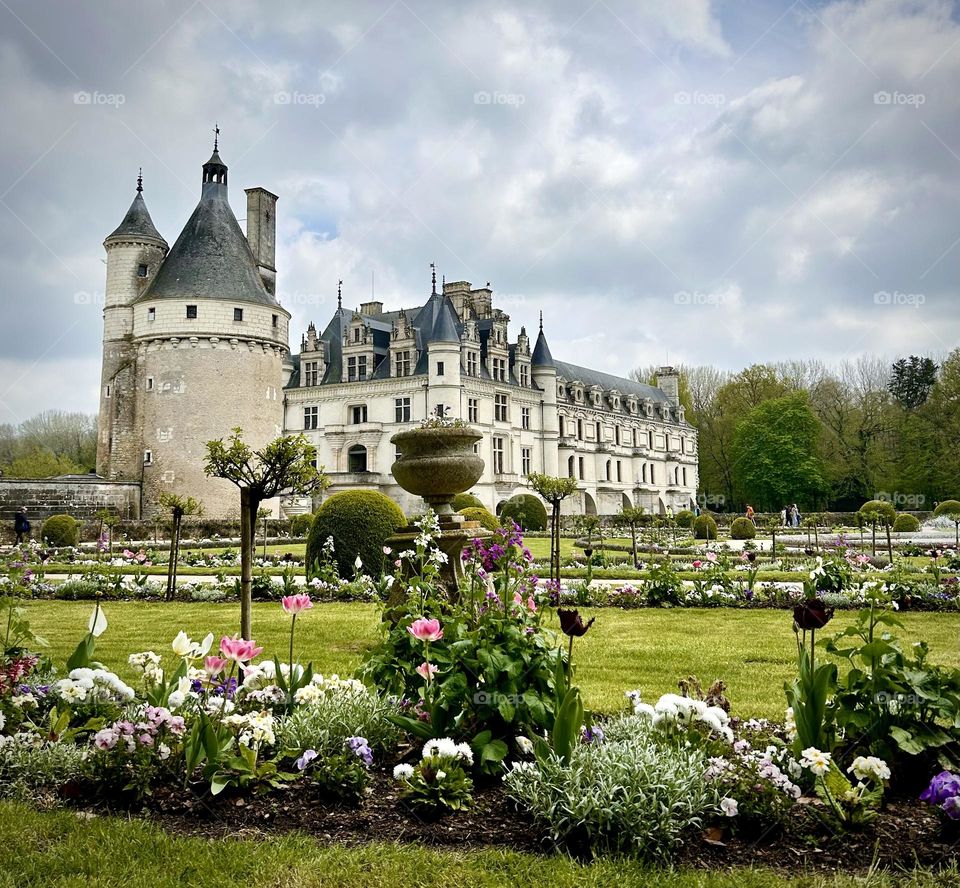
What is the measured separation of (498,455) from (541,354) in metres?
7.52

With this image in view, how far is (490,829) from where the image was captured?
3469mm

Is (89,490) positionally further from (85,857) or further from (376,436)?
(85,857)

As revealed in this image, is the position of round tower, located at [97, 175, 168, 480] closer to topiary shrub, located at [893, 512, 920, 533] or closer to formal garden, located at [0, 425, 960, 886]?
formal garden, located at [0, 425, 960, 886]

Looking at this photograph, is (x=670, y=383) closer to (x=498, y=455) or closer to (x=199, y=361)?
(x=498, y=455)

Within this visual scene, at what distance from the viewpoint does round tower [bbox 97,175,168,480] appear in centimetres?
3497

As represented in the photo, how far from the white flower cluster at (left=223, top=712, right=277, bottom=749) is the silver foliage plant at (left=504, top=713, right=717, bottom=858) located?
1.16 m

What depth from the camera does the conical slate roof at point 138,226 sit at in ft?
120

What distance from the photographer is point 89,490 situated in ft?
102

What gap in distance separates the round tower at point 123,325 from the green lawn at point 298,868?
34.0 meters

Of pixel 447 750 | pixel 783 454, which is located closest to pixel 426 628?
pixel 447 750

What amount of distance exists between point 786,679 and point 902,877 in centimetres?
355

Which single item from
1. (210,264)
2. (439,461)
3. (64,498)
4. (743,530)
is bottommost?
(743,530)

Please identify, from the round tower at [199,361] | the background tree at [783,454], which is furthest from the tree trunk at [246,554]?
the background tree at [783,454]

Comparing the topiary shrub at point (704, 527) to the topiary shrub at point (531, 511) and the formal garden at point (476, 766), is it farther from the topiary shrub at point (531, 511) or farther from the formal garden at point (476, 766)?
the formal garden at point (476, 766)
